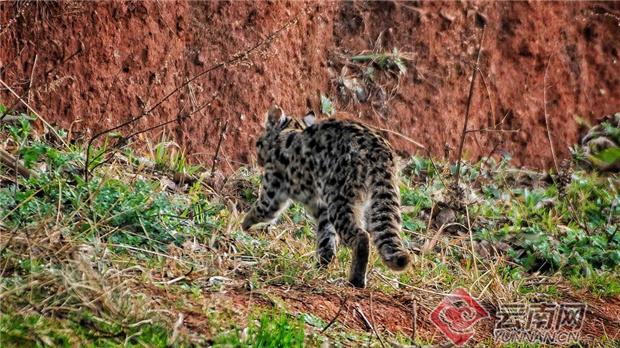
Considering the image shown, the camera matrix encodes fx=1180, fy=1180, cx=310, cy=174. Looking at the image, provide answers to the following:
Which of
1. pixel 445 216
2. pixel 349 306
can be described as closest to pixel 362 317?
pixel 349 306

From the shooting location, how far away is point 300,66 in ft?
46.3

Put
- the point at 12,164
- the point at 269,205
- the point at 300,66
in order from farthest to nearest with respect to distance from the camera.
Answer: the point at 300,66 < the point at 269,205 < the point at 12,164

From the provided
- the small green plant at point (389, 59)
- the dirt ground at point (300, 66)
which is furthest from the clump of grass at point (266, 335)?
the small green plant at point (389, 59)

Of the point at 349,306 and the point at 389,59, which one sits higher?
the point at 389,59

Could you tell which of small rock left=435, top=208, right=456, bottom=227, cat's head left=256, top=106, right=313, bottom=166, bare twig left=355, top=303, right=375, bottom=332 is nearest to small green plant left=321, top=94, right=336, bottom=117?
small rock left=435, top=208, right=456, bottom=227

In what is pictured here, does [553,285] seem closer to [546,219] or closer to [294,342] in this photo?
[546,219]

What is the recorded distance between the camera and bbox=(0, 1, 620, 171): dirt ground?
11.5 metres

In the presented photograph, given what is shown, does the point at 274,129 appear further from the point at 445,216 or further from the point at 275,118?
the point at 445,216

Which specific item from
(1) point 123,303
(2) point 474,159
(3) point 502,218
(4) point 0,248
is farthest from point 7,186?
(2) point 474,159

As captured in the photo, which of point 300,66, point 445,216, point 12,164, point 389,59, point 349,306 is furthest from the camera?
point 389,59

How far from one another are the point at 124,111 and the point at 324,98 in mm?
2877

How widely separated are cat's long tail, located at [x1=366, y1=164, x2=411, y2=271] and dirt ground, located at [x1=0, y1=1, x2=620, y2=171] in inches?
60.7

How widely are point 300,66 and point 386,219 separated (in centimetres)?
588

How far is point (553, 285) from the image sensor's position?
32.1ft
